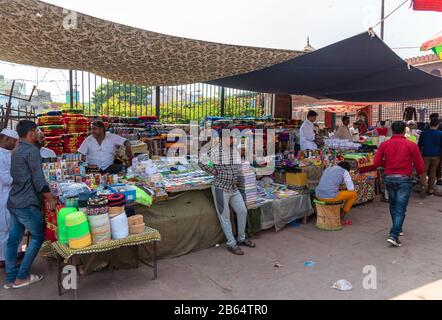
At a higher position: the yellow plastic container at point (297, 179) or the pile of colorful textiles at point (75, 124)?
the pile of colorful textiles at point (75, 124)

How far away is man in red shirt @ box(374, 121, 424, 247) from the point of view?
15.4ft

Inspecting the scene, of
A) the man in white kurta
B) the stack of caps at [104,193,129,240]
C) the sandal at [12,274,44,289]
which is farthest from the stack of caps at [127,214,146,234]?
the man in white kurta

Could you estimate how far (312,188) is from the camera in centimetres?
613

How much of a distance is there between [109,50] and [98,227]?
8.55 ft

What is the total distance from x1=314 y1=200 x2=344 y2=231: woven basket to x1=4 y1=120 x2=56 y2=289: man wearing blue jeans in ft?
12.8

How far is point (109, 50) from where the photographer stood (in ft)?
15.7

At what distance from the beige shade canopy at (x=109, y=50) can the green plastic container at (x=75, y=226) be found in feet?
6.79

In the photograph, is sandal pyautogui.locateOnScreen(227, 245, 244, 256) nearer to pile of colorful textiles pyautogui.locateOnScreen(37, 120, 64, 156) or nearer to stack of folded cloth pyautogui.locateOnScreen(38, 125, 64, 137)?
pile of colorful textiles pyautogui.locateOnScreen(37, 120, 64, 156)

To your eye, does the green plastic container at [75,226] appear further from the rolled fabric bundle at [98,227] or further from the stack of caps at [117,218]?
the stack of caps at [117,218]

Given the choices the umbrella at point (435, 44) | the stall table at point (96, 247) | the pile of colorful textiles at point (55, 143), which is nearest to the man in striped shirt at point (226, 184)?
the stall table at point (96, 247)

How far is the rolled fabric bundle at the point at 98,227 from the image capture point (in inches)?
131

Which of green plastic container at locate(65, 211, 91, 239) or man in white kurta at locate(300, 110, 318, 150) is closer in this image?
green plastic container at locate(65, 211, 91, 239)

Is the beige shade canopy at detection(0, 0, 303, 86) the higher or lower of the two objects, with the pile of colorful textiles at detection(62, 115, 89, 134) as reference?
higher
